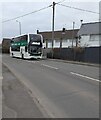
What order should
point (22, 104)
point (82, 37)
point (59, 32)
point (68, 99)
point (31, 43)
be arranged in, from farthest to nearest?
point (59, 32) < point (82, 37) < point (31, 43) < point (68, 99) < point (22, 104)

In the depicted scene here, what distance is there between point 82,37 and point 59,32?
34320 mm

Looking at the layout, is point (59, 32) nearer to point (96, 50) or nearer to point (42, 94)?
point (96, 50)

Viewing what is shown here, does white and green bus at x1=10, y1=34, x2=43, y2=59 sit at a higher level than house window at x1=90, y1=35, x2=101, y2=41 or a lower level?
lower

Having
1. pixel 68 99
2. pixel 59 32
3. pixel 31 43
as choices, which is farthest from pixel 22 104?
pixel 59 32

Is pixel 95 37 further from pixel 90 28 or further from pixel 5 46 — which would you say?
pixel 5 46

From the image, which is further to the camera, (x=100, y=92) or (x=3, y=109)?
(x=100, y=92)

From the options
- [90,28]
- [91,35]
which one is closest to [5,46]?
[90,28]

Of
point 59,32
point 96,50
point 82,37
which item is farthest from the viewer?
point 59,32

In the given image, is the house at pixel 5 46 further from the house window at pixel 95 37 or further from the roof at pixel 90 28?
the house window at pixel 95 37

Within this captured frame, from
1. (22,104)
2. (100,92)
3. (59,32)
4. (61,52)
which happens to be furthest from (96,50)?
(59,32)

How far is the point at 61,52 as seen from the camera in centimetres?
4653

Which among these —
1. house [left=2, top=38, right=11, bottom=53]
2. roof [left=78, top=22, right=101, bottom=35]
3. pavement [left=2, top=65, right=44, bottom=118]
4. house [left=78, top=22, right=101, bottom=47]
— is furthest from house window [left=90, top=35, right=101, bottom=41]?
pavement [left=2, top=65, right=44, bottom=118]

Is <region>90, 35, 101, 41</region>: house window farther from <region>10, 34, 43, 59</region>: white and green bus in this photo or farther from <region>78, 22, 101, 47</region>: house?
<region>10, 34, 43, 59</region>: white and green bus

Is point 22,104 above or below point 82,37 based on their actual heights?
below
